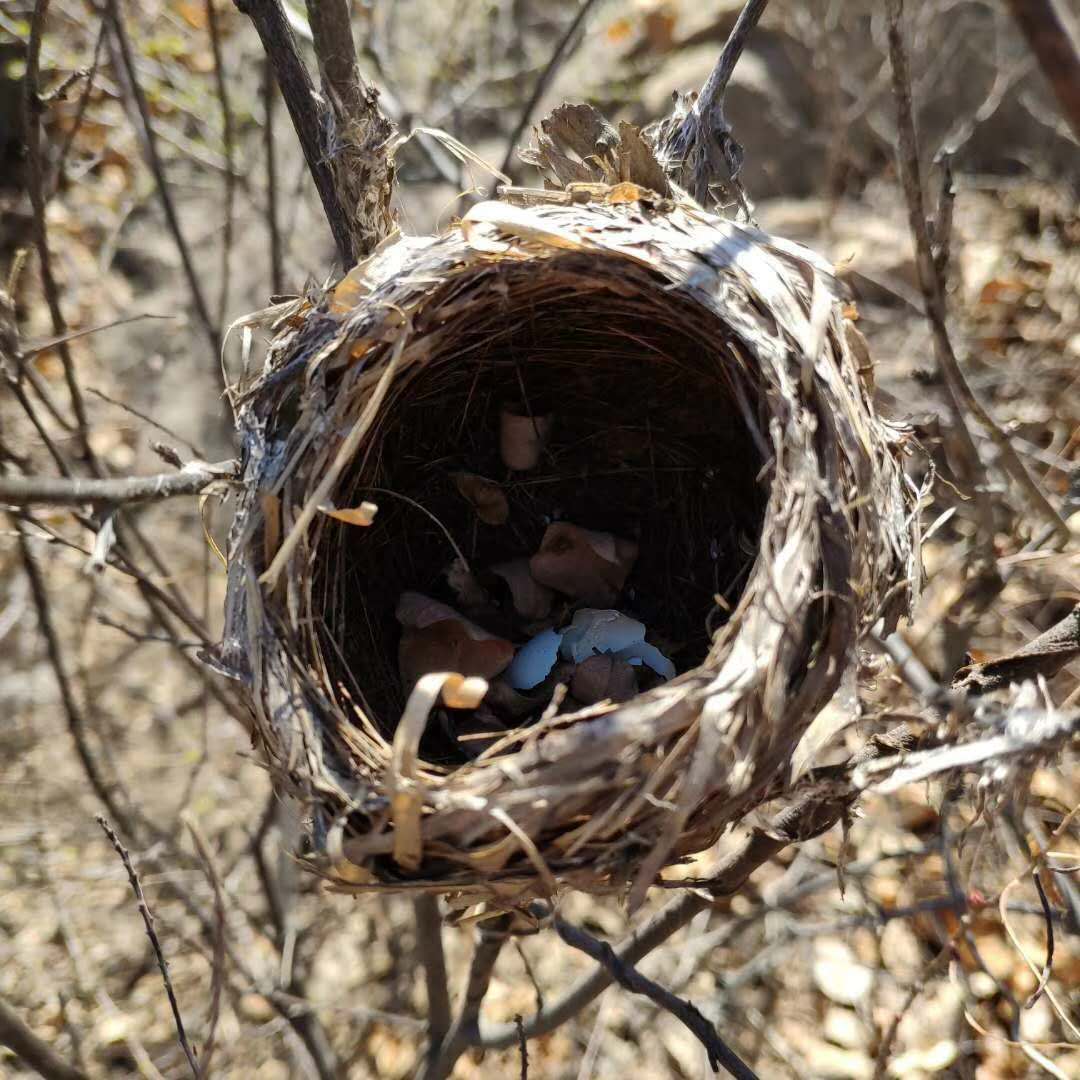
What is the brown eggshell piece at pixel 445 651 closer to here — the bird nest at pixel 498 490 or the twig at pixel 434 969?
the bird nest at pixel 498 490

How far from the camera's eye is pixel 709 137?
47.6 inches

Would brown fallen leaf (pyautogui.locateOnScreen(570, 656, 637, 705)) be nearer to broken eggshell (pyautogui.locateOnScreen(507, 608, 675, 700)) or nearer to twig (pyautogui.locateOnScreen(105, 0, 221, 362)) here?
broken eggshell (pyautogui.locateOnScreen(507, 608, 675, 700))

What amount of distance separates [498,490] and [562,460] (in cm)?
12

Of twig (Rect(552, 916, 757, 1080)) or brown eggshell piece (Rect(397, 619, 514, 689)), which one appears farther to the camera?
brown eggshell piece (Rect(397, 619, 514, 689))

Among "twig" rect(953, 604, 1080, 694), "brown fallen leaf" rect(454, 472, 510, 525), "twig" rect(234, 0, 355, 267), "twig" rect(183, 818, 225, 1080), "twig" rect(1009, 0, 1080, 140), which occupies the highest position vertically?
"twig" rect(234, 0, 355, 267)

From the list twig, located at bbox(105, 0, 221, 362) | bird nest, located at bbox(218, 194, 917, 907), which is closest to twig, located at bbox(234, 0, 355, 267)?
bird nest, located at bbox(218, 194, 917, 907)

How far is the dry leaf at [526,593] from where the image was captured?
1.66 m

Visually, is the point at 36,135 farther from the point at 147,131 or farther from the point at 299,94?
the point at 299,94

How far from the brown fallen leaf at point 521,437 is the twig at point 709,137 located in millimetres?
471

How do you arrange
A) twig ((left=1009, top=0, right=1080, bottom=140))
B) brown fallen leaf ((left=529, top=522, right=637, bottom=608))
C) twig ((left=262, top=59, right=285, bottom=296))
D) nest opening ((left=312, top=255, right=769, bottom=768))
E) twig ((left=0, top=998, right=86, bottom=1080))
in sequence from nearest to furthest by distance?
twig ((left=1009, top=0, right=1080, bottom=140)), twig ((left=0, top=998, right=86, bottom=1080)), nest opening ((left=312, top=255, right=769, bottom=768)), brown fallen leaf ((left=529, top=522, right=637, bottom=608)), twig ((left=262, top=59, right=285, bottom=296))

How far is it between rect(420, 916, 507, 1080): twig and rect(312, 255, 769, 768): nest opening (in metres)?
0.23

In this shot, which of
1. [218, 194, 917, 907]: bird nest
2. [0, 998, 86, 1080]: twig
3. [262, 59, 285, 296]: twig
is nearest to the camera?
[218, 194, 917, 907]: bird nest

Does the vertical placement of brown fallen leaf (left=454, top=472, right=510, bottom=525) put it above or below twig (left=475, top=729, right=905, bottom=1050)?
above

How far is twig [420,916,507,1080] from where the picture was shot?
1.37 metres
